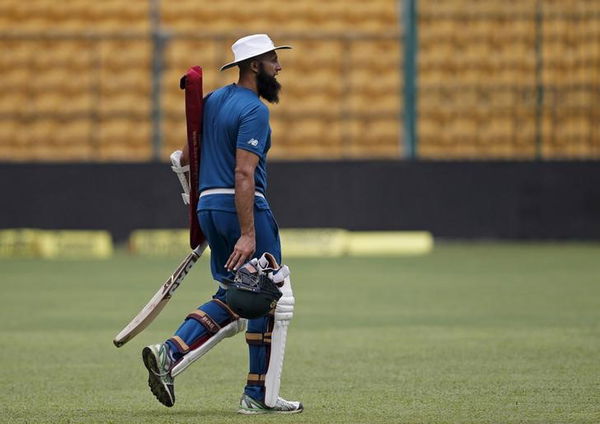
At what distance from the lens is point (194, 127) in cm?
735

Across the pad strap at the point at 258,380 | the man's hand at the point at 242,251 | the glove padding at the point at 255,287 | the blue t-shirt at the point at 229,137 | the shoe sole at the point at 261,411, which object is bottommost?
the shoe sole at the point at 261,411

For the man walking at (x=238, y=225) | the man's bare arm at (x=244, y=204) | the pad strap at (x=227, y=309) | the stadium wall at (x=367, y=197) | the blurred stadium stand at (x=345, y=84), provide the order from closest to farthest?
1. the man's bare arm at (x=244, y=204)
2. the man walking at (x=238, y=225)
3. the pad strap at (x=227, y=309)
4. the stadium wall at (x=367, y=197)
5. the blurred stadium stand at (x=345, y=84)

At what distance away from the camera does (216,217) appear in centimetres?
724

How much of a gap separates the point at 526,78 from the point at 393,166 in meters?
3.38

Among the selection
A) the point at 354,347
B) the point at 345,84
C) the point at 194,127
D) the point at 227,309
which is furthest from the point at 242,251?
the point at 345,84

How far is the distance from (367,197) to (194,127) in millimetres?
14191

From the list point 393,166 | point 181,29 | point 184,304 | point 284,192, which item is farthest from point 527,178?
point 184,304

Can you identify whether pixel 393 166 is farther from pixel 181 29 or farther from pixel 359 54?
pixel 181 29

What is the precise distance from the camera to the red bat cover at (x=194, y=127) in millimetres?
7293

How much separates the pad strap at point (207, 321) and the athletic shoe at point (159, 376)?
0.30 m

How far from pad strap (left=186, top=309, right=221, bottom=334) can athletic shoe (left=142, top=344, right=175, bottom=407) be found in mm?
301

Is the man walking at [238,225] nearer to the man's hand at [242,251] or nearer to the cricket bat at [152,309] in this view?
the man's hand at [242,251]

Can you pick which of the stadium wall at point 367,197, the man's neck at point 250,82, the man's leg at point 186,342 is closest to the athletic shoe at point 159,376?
the man's leg at point 186,342

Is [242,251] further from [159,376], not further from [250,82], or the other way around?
[250,82]
